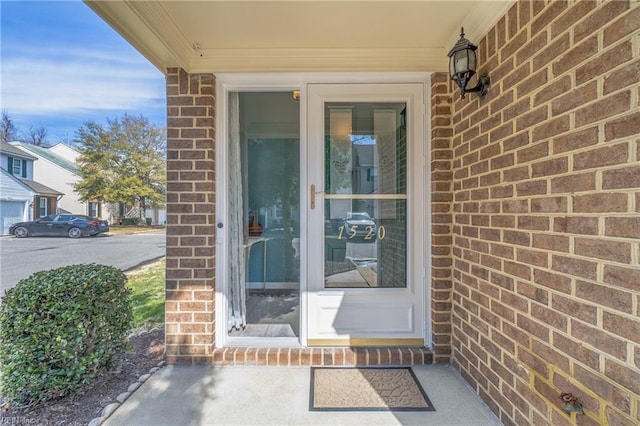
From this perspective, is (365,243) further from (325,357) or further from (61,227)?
(61,227)

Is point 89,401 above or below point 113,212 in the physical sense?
below

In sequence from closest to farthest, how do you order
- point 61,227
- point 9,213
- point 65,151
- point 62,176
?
point 9,213 → point 61,227 → point 62,176 → point 65,151

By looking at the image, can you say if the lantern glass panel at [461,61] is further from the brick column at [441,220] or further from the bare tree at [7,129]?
the bare tree at [7,129]

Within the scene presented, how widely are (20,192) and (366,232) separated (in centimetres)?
1121

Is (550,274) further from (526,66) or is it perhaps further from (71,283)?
(71,283)

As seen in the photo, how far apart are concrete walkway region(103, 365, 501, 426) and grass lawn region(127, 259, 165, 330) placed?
26.0 inches

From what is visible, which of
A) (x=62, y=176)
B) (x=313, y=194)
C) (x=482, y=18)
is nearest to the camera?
(x=482, y=18)

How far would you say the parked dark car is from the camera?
812cm

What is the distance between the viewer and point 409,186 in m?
2.42

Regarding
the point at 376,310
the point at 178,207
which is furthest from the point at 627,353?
the point at 178,207

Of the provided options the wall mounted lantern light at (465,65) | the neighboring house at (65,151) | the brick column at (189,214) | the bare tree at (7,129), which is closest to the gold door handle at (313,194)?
the brick column at (189,214)

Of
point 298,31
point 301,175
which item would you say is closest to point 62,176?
point 301,175

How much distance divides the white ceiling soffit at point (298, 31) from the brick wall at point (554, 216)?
0.37 m

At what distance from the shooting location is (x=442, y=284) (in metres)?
2.31
